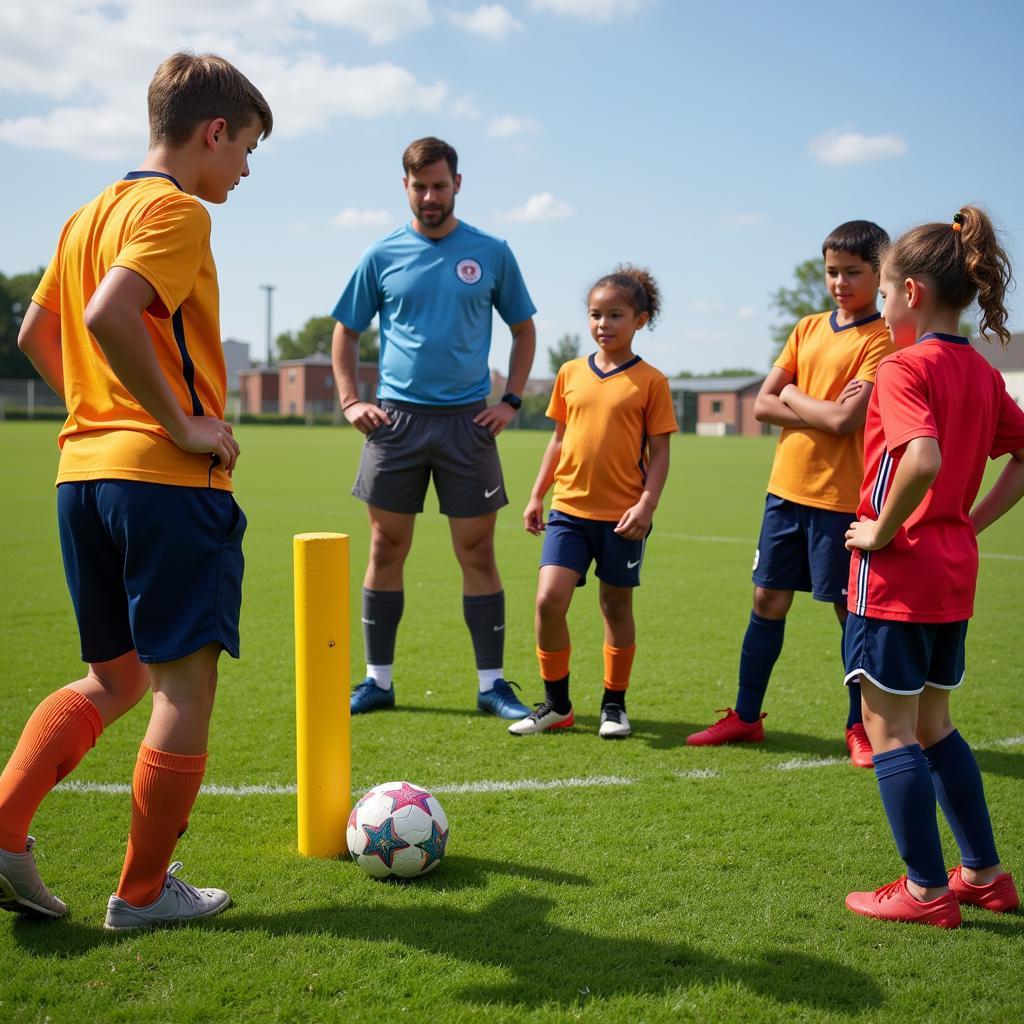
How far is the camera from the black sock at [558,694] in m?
4.79

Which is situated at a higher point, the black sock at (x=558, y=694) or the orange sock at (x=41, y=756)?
the orange sock at (x=41, y=756)

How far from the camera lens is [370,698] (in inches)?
199

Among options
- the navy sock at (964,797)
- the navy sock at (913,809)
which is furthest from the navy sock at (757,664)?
the navy sock at (913,809)

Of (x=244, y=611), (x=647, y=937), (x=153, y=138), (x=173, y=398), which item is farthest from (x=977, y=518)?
(x=244, y=611)

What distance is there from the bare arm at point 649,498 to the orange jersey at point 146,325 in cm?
224

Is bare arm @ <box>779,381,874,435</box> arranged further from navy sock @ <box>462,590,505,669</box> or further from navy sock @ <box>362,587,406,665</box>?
navy sock @ <box>362,587,406,665</box>

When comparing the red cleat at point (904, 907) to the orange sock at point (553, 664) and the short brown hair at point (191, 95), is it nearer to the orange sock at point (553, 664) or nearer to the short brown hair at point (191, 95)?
the orange sock at point (553, 664)

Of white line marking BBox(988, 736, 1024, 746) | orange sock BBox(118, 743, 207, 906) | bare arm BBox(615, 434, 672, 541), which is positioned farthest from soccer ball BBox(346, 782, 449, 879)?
white line marking BBox(988, 736, 1024, 746)

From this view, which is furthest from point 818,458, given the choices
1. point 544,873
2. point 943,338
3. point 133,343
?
point 133,343

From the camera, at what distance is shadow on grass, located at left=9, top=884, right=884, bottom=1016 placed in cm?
248

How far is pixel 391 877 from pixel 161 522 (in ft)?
4.44

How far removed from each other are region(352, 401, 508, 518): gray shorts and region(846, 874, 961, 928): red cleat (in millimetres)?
2714

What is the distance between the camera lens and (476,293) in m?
5.20

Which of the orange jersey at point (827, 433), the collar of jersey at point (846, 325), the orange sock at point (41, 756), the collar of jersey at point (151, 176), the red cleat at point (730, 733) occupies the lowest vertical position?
the red cleat at point (730, 733)
